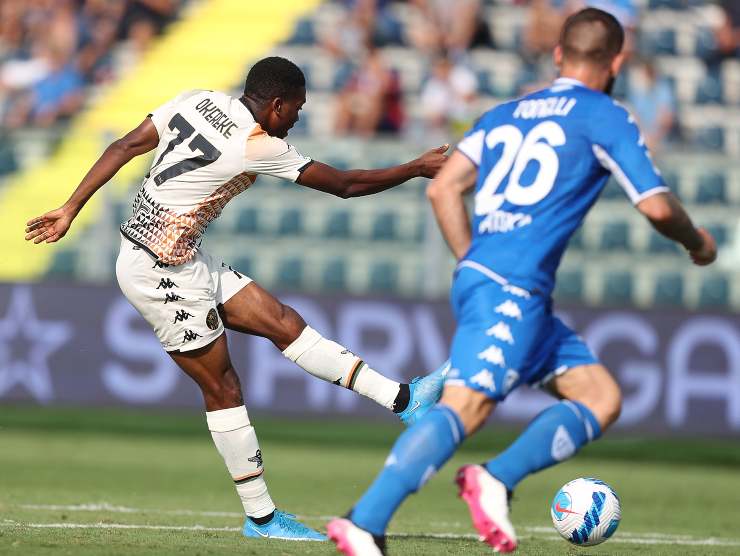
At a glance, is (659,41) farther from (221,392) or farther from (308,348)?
(221,392)

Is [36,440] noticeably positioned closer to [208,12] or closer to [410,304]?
[410,304]

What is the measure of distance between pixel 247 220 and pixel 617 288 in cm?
361

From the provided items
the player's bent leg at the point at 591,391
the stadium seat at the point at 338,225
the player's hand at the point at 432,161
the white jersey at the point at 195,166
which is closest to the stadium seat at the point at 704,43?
the stadium seat at the point at 338,225

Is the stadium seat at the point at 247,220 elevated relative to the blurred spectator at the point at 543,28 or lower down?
lower down

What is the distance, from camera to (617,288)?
12.9m

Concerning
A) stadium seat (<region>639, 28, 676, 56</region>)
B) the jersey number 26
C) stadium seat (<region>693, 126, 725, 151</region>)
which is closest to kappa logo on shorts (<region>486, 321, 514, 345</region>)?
the jersey number 26

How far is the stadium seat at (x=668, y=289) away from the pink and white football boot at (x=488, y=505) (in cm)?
821

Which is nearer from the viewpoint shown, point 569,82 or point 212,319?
point 569,82

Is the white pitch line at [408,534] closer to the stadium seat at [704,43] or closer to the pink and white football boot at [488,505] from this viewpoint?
the pink and white football boot at [488,505]

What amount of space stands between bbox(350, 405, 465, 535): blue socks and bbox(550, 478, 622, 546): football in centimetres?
173

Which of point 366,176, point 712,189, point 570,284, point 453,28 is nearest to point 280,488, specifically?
point 366,176

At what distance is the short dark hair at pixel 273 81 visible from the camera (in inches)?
267

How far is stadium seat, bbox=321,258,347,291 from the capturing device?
13023mm

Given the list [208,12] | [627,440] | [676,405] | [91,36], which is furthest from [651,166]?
[208,12]
